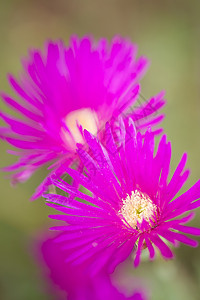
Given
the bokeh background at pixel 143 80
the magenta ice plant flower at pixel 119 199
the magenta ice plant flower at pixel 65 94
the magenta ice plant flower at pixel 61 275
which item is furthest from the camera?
the bokeh background at pixel 143 80

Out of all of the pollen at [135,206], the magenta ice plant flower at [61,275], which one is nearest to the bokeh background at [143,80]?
the magenta ice plant flower at [61,275]

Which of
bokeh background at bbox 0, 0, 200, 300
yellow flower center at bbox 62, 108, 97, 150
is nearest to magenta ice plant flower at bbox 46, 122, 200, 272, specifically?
yellow flower center at bbox 62, 108, 97, 150

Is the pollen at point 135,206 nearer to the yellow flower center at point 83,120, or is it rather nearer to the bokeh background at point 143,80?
the yellow flower center at point 83,120

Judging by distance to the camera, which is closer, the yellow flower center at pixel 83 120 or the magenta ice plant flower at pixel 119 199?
the magenta ice plant flower at pixel 119 199

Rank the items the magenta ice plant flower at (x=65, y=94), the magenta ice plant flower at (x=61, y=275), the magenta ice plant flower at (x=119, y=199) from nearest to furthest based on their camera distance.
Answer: the magenta ice plant flower at (x=119, y=199) → the magenta ice plant flower at (x=65, y=94) → the magenta ice plant flower at (x=61, y=275)

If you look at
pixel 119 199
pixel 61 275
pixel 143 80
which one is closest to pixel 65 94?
pixel 119 199

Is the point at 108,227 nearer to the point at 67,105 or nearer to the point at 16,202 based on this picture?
the point at 67,105
